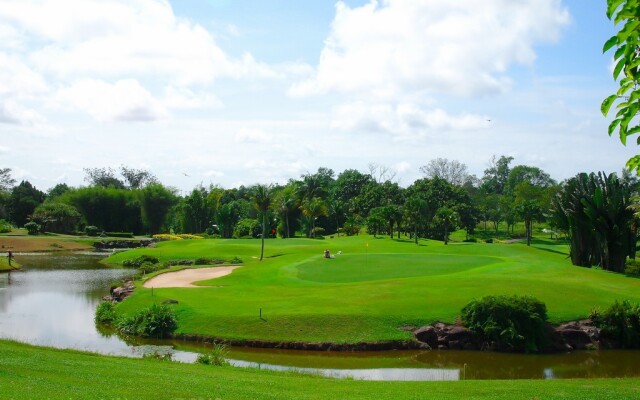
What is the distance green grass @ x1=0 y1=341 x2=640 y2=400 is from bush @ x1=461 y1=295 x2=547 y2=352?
8.87 m

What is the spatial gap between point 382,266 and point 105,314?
80.7 ft

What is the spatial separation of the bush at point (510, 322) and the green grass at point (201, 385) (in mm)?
8869

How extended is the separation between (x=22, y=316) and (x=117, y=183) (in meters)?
165

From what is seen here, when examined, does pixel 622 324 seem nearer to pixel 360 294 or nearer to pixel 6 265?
pixel 360 294

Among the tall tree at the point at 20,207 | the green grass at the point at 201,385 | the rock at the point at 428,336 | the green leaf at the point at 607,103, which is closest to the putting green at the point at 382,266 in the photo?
the rock at the point at 428,336

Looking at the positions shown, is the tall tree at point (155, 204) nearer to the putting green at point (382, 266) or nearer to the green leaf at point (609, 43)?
the putting green at point (382, 266)

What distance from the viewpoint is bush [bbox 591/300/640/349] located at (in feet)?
97.7

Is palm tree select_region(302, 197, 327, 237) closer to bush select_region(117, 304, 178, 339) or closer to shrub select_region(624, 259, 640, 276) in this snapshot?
shrub select_region(624, 259, 640, 276)

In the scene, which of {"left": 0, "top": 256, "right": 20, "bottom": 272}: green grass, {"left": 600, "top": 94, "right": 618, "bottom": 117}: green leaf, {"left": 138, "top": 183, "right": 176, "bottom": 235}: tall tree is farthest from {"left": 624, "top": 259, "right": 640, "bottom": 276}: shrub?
{"left": 138, "top": 183, "right": 176, "bottom": 235}: tall tree

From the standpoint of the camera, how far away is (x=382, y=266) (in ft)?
167

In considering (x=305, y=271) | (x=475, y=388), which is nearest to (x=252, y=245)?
(x=305, y=271)

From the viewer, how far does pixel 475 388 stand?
57.9 ft

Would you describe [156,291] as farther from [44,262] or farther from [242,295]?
[44,262]

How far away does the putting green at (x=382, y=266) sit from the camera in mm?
46219
